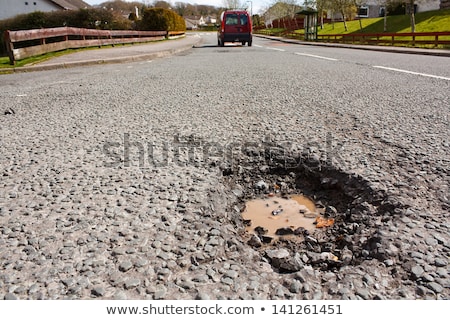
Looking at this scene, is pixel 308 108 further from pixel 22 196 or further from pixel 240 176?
pixel 22 196

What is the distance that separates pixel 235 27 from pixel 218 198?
21245 mm

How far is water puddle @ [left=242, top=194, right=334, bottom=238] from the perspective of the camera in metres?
1.70

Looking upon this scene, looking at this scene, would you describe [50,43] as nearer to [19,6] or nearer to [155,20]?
[155,20]

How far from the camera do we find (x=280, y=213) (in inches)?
73.8

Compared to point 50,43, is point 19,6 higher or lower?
higher

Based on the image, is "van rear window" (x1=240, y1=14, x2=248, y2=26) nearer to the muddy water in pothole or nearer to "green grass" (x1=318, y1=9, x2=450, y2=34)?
"green grass" (x1=318, y1=9, x2=450, y2=34)

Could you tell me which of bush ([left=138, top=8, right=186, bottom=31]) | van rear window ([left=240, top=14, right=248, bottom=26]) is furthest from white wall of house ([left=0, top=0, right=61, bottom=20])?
van rear window ([left=240, top=14, right=248, bottom=26])

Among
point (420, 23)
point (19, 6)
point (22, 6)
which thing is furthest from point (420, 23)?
point (19, 6)

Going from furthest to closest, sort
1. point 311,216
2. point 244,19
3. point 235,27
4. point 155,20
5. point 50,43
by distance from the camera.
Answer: point 155,20, point 244,19, point 235,27, point 50,43, point 311,216

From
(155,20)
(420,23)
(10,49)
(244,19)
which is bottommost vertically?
(10,49)

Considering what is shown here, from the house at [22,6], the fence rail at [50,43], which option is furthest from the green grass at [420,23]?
the house at [22,6]
